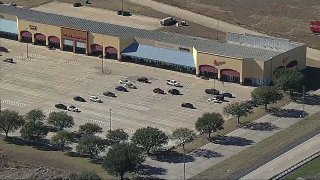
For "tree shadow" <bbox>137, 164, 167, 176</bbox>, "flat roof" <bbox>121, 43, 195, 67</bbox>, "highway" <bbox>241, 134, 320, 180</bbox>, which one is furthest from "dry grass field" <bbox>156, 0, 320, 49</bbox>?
"tree shadow" <bbox>137, 164, 167, 176</bbox>

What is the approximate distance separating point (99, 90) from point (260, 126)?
24.1 meters

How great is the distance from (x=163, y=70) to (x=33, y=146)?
32245 mm

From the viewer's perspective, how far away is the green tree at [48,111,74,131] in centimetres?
9294

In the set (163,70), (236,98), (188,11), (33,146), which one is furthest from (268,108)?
(188,11)

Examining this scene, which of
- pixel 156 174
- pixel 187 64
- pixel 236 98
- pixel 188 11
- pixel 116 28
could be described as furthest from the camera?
pixel 188 11

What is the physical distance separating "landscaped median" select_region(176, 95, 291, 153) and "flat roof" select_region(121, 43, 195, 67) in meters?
16.5

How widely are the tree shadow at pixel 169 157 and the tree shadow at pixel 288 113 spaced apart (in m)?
17.3

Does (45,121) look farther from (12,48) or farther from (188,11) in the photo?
(188,11)

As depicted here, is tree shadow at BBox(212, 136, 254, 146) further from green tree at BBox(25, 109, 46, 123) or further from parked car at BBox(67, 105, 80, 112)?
green tree at BBox(25, 109, 46, 123)

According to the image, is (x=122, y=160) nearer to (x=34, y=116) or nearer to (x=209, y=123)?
(x=209, y=123)

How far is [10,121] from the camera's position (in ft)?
301

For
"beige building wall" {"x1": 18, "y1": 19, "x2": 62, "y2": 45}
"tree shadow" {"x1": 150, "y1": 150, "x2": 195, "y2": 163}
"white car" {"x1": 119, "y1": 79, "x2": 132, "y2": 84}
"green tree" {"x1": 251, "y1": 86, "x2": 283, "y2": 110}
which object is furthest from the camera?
"beige building wall" {"x1": 18, "y1": 19, "x2": 62, "y2": 45}

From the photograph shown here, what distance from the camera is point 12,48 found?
12925 cm

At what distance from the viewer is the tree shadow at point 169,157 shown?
86.8 meters
